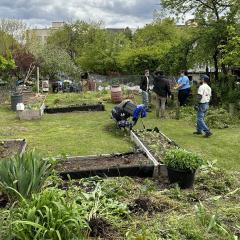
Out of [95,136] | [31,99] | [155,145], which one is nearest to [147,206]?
[155,145]

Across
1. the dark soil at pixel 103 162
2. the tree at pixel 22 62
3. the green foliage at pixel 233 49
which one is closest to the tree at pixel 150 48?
the tree at pixel 22 62

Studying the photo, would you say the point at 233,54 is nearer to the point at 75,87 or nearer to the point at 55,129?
the point at 55,129

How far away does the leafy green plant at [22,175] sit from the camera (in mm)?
4559

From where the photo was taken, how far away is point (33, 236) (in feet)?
11.6

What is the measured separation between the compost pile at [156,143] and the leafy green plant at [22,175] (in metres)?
3.06

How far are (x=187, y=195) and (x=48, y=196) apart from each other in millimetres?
2293

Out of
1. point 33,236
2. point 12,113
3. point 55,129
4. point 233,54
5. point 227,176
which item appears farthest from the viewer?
point 12,113

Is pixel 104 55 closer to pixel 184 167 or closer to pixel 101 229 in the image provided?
pixel 184 167

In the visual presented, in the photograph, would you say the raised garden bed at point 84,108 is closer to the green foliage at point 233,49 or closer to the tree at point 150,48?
the green foliage at point 233,49

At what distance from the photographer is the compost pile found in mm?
7941

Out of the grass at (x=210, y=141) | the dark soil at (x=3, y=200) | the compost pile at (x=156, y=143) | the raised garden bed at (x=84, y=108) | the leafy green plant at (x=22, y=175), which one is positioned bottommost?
the grass at (x=210, y=141)

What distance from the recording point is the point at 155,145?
876cm

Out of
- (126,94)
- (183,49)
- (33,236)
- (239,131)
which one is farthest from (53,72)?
(33,236)

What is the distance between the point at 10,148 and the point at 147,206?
5.16 m
